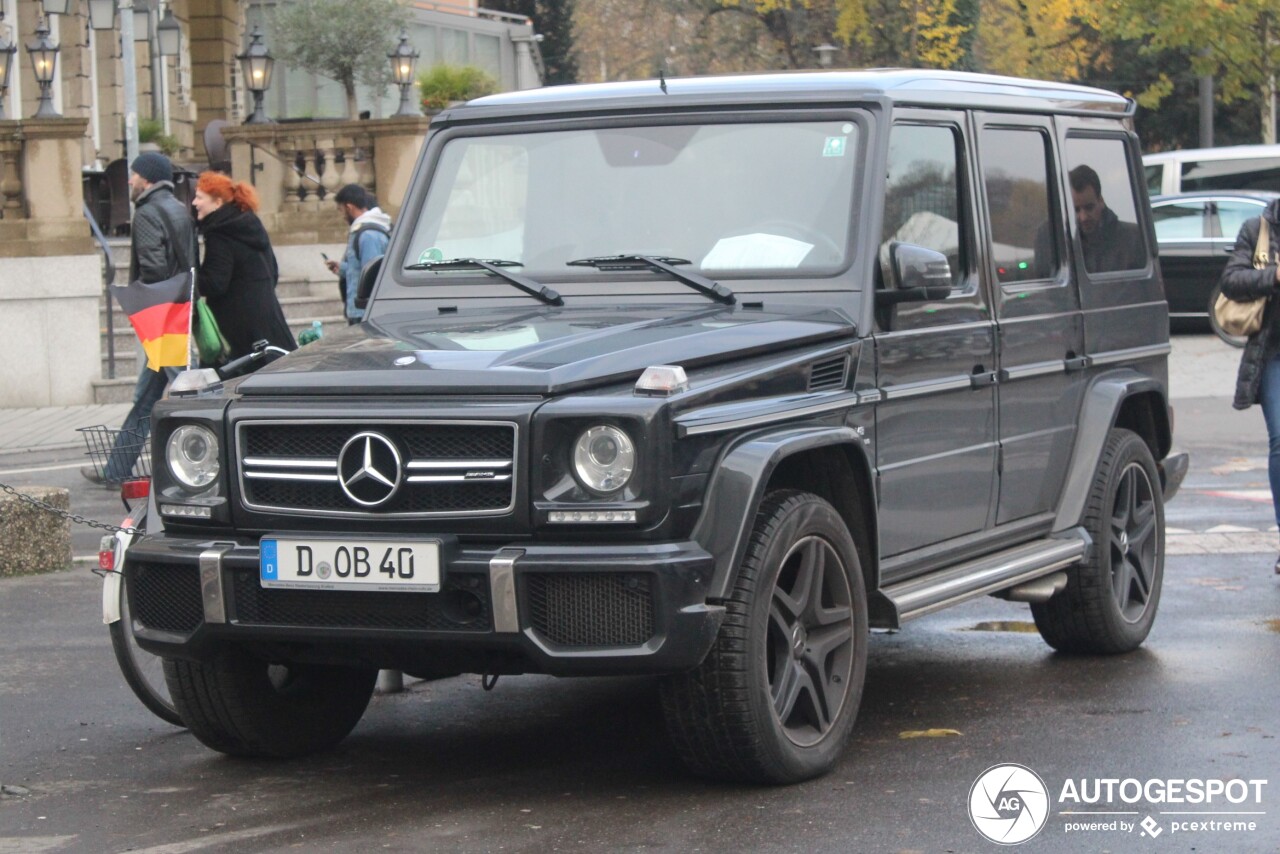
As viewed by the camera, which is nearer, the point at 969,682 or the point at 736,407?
the point at 736,407

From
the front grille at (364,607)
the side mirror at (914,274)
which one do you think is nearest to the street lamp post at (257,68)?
the side mirror at (914,274)

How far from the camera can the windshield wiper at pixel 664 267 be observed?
6.12 metres

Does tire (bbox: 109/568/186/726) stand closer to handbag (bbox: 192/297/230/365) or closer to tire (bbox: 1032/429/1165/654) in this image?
tire (bbox: 1032/429/1165/654)

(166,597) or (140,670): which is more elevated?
(166,597)

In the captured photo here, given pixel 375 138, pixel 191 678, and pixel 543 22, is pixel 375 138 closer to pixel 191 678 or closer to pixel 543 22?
pixel 191 678

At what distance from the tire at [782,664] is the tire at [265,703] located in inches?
45.6

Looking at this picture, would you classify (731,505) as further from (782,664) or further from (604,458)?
(782,664)

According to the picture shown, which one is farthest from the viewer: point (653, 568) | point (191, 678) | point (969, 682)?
point (969, 682)

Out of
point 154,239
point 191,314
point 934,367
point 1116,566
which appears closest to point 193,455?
point 934,367

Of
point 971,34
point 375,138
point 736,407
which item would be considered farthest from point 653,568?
point 971,34

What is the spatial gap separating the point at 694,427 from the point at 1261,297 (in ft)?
15.0

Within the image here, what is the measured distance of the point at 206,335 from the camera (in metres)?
11.9

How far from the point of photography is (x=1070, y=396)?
741 centimetres

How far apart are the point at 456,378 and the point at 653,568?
0.72m
